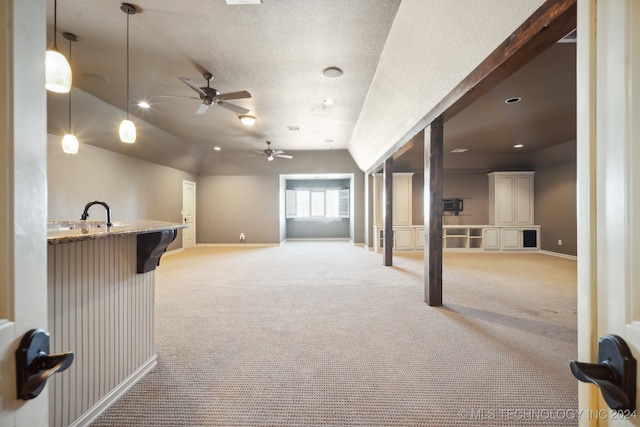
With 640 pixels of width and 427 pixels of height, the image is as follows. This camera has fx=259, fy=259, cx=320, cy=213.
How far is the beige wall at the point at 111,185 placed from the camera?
405 centimetres

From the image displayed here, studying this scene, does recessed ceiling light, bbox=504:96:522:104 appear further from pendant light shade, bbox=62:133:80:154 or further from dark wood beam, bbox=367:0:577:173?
pendant light shade, bbox=62:133:80:154

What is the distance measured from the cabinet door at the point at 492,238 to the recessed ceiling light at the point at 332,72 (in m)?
6.36

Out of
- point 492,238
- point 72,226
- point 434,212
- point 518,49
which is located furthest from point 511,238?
point 72,226

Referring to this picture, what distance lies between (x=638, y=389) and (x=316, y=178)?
9862 millimetres

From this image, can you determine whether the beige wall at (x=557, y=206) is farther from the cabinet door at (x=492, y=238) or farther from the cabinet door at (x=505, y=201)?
the cabinet door at (x=492, y=238)

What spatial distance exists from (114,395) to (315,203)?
8.97 meters

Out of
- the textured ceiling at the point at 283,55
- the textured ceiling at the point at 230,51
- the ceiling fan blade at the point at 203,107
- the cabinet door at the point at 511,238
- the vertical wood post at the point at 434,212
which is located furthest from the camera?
the cabinet door at the point at 511,238

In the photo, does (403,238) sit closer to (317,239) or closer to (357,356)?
(317,239)

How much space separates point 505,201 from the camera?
24.0 feet

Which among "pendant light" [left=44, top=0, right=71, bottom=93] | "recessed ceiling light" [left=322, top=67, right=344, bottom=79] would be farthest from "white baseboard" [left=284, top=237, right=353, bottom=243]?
"pendant light" [left=44, top=0, right=71, bottom=93]

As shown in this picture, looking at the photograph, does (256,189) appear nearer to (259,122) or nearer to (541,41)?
(259,122)

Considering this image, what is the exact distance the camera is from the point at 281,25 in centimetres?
253

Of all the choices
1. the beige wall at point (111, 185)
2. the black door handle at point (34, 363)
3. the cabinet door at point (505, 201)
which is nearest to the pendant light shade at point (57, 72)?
the black door handle at point (34, 363)

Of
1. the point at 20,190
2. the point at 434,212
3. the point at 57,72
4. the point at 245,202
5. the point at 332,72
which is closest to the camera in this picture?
the point at 20,190
